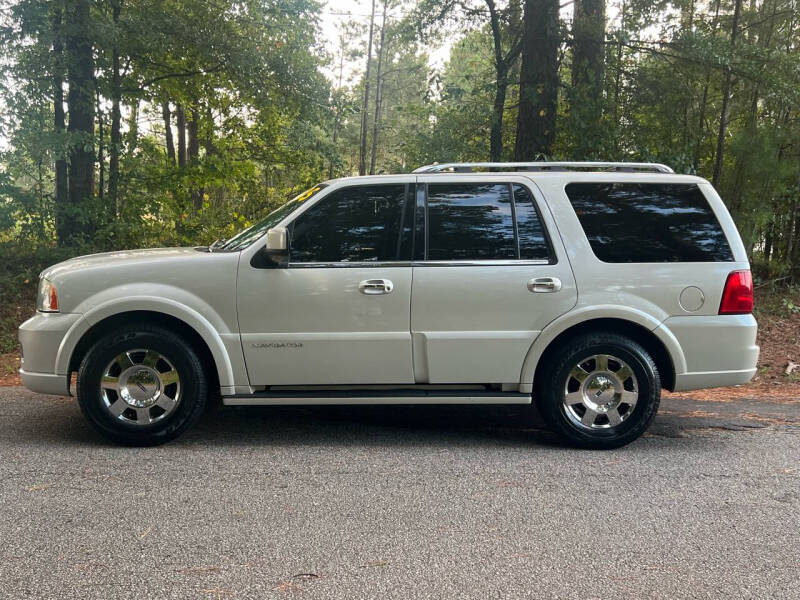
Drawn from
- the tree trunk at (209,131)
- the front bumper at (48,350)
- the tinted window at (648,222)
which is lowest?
the front bumper at (48,350)

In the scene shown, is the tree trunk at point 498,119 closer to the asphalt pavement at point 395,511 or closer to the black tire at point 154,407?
the asphalt pavement at point 395,511

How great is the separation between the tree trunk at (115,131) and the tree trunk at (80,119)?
412 mm

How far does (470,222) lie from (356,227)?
84cm

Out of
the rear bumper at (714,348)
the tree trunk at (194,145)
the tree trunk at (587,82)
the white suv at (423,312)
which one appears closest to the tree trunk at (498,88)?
the tree trunk at (587,82)

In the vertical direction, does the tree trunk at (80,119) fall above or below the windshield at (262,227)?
above

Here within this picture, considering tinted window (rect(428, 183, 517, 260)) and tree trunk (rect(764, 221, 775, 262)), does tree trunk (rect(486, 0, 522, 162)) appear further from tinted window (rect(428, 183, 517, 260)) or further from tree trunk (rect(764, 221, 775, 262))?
tinted window (rect(428, 183, 517, 260))

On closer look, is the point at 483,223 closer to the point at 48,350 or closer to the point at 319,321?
the point at 319,321

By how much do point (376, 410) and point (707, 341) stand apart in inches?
110

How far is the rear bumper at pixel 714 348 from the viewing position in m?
4.96

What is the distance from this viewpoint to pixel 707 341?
196 inches

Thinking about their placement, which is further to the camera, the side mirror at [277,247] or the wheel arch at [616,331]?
the wheel arch at [616,331]

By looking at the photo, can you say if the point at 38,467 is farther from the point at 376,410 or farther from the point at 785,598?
the point at 785,598

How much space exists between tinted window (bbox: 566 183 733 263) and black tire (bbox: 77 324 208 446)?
9.96 ft

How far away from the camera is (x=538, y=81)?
10.8 m
